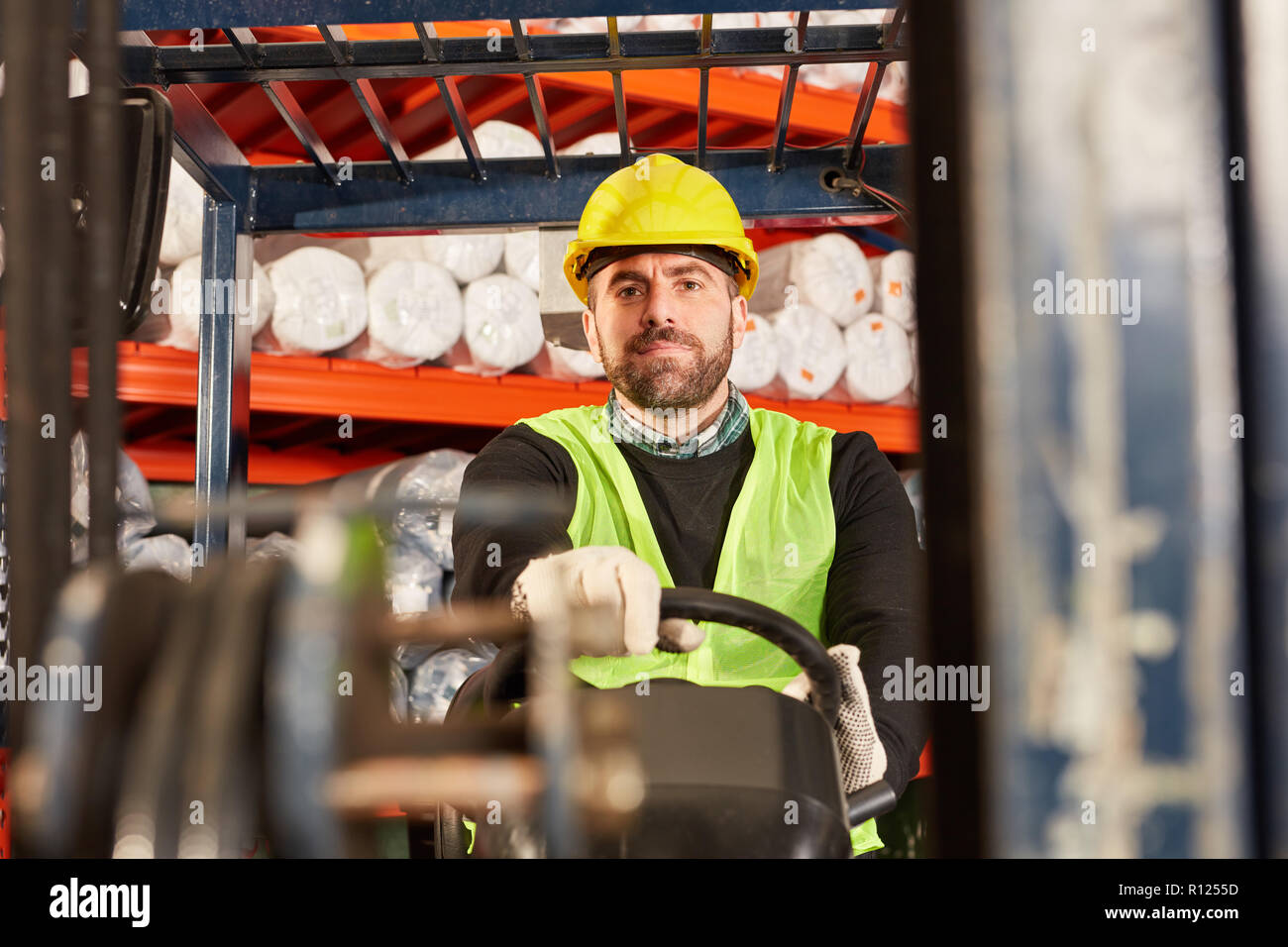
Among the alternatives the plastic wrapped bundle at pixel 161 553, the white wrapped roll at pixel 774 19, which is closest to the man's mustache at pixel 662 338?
the white wrapped roll at pixel 774 19

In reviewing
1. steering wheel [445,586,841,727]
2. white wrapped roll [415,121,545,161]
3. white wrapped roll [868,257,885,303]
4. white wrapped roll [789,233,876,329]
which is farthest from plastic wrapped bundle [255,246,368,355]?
steering wheel [445,586,841,727]

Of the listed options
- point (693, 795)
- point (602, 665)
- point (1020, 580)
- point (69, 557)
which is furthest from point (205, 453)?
point (1020, 580)

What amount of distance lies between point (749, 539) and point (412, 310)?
134 cm

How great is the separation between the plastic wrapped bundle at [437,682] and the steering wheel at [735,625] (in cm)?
159

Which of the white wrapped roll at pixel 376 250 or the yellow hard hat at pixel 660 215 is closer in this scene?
the yellow hard hat at pixel 660 215

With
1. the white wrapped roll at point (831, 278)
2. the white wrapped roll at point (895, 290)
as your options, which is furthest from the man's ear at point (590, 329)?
the white wrapped roll at point (895, 290)

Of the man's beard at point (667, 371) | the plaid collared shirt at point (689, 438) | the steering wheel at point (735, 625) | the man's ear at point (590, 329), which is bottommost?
the steering wheel at point (735, 625)

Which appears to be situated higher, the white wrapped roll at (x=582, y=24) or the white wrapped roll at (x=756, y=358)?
the white wrapped roll at (x=582, y=24)

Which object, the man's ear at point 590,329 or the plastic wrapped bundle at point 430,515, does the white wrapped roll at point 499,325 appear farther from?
the man's ear at point 590,329

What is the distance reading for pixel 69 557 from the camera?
845 mm

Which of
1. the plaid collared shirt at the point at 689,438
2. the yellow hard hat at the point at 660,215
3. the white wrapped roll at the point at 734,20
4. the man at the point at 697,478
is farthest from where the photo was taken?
the white wrapped roll at the point at 734,20

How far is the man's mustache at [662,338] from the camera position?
2.26m

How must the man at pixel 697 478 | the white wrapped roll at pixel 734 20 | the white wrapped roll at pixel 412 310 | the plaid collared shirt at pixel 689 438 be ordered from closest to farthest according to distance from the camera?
the man at pixel 697 478 → the plaid collared shirt at pixel 689 438 → the white wrapped roll at pixel 734 20 → the white wrapped roll at pixel 412 310
